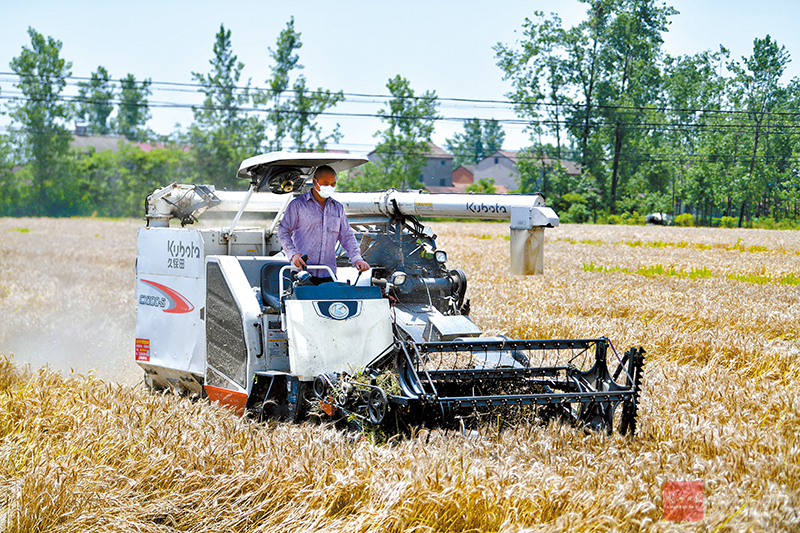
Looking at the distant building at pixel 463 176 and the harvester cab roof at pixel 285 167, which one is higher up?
the distant building at pixel 463 176

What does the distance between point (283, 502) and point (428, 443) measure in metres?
1.13

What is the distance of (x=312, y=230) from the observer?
21.5ft

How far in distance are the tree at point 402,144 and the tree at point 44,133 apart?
25.4 metres

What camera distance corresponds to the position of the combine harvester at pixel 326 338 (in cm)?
545

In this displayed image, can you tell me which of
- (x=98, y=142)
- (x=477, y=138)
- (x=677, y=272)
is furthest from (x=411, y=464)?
(x=477, y=138)

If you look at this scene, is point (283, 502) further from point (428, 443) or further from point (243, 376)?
point (243, 376)

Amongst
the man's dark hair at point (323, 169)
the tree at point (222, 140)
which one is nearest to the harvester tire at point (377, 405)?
the man's dark hair at point (323, 169)

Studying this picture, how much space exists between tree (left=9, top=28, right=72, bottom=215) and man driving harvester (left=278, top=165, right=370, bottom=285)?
62.6m

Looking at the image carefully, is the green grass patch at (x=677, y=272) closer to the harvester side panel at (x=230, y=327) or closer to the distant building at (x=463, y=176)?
the harvester side panel at (x=230, y=327)

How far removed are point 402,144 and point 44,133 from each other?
31.0m

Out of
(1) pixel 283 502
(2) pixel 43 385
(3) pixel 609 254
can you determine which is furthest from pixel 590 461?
(3) pixel 609 254

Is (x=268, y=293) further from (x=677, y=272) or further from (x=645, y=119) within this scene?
(x=645, y=119)

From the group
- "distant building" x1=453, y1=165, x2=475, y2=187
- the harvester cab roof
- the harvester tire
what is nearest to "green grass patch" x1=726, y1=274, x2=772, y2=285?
the harvester cab roof

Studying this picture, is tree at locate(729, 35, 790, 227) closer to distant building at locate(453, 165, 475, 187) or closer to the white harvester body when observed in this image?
distant building at locate(453, 165, 475, 187)
